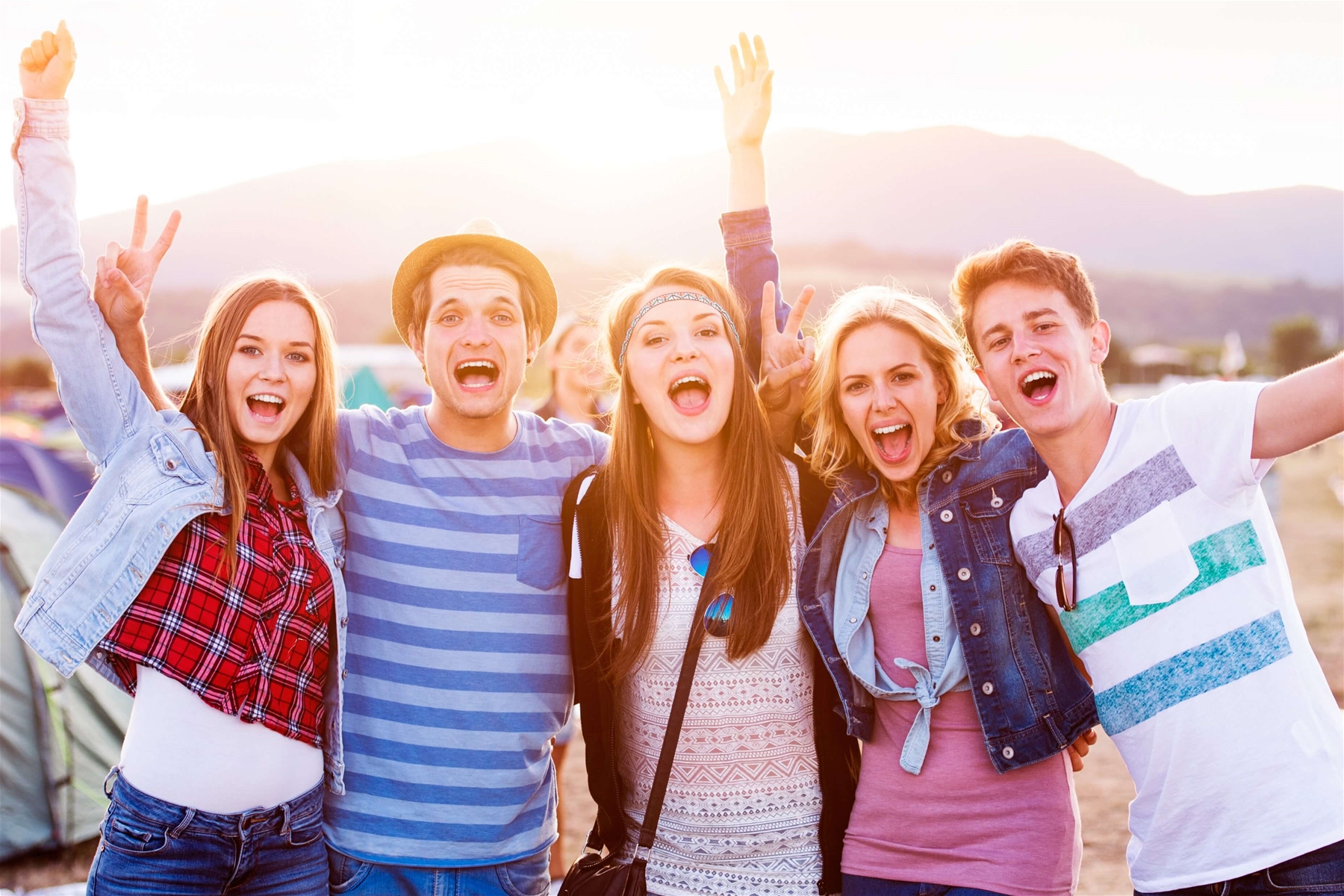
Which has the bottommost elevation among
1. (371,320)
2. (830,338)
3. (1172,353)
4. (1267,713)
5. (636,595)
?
(1267,713)

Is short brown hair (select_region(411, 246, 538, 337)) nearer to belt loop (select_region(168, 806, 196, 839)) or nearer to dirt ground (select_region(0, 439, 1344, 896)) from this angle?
belt loop (select_region(168, 806, 196, 839))

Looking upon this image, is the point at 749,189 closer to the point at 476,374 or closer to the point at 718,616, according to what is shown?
the point at 476,374

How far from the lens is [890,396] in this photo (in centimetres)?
264

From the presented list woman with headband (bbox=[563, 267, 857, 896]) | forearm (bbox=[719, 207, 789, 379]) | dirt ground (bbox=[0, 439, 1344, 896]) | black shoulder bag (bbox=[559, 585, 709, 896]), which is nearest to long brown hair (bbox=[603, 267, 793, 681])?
woman with headband (bbox=[563, 267, 857, 896])

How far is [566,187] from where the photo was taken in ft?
461

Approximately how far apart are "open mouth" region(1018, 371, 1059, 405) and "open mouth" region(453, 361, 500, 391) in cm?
156

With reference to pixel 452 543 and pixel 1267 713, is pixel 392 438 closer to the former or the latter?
pixel 452 543

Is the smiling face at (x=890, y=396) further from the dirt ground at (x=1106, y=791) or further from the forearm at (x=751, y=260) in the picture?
the dirt ground at (x=1106, y=791)

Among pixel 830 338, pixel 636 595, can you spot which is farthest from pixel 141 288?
pixel 830 338

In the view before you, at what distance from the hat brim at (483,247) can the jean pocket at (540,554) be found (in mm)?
835

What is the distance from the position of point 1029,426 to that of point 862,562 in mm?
595

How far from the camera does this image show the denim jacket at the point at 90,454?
2391 millimetres

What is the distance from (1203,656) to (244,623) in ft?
7.99

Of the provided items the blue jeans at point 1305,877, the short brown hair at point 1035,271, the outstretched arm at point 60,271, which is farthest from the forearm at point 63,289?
the blue jeans at point 1305,877
